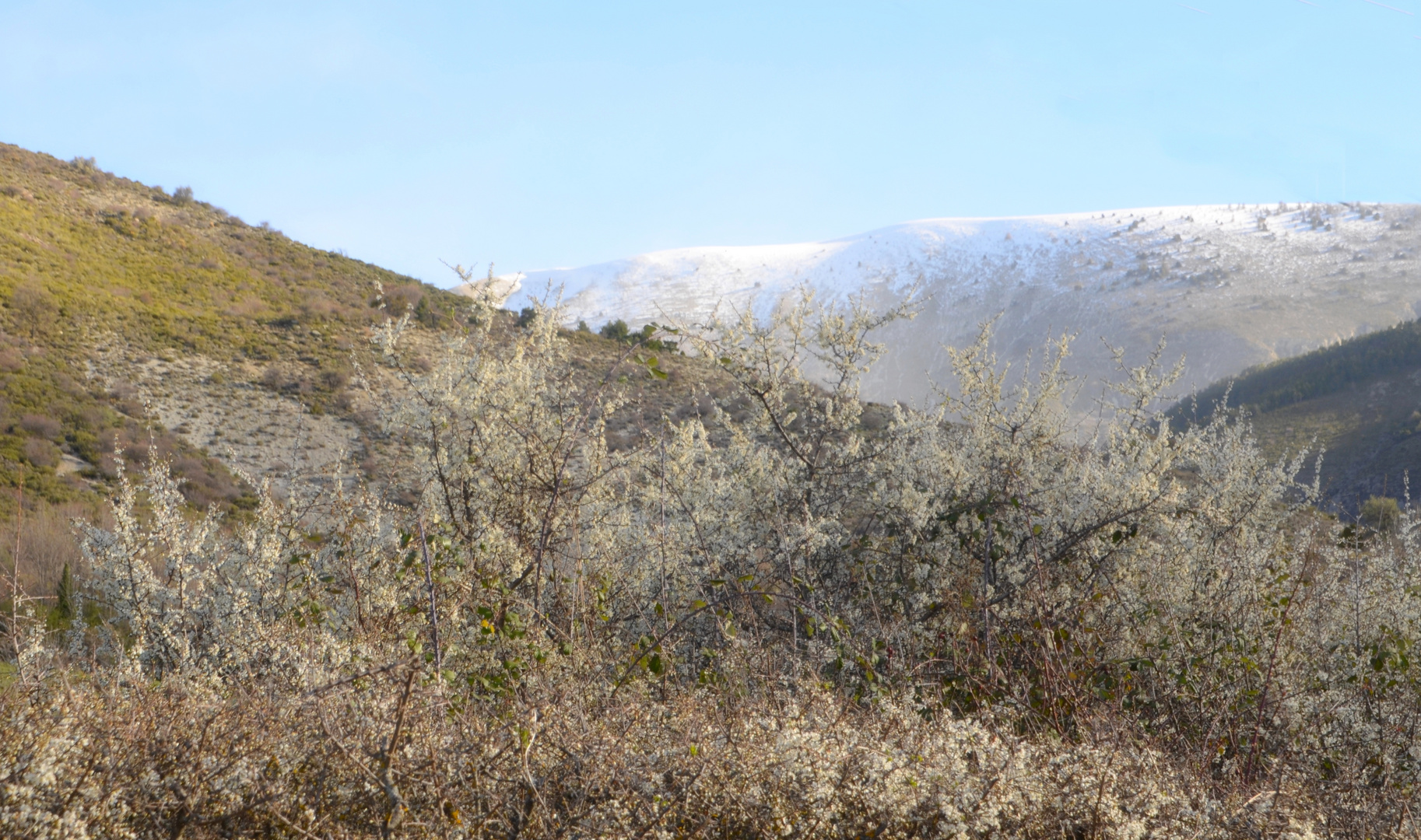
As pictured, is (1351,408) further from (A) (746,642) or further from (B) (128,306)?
(B) (128,306)

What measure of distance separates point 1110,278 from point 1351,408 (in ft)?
140

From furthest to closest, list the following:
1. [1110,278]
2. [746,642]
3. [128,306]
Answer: [1110,278]
[128,306]
[746,642]

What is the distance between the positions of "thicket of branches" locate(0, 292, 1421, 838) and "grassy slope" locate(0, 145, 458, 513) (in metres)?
12.4

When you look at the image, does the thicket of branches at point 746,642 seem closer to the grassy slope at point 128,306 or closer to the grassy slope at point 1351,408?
the grassy slope at point 128,306

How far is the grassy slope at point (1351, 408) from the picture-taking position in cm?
2677

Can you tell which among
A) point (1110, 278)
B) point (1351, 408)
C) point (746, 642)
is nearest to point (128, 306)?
point (746, 642)

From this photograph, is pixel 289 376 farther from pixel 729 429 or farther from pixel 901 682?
pixel 901 682

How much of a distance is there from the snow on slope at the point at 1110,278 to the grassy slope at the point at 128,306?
17.5 meters

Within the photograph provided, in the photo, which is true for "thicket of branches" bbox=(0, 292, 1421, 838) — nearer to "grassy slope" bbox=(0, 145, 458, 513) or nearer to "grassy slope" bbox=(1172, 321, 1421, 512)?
"grassy slope" bbox=(0, 145, 458, 513)

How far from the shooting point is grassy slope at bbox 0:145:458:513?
63.6ft

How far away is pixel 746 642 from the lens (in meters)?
3.87

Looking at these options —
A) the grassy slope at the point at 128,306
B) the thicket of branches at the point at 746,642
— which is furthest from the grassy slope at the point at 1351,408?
the grassy slope at the point at 128,306

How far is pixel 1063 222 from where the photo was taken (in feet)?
287

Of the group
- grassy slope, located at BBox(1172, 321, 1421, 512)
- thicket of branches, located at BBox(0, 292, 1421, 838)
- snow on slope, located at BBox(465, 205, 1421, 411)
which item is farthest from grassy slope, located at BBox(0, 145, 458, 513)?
grassy slope, located at BBox(1172, 321, 1421, 512)
